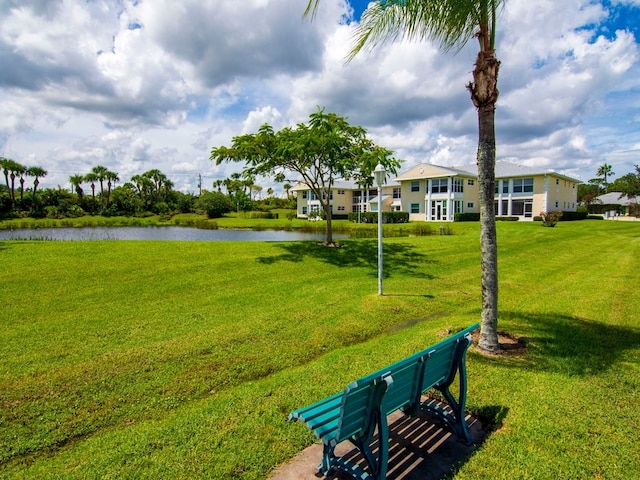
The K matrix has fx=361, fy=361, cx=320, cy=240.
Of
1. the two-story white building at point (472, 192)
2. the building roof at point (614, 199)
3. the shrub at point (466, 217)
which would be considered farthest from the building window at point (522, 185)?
the building roof at point (614, 199)

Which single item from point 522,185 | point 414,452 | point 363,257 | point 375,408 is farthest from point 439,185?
point 375,408

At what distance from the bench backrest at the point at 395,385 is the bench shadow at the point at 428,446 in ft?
1.38

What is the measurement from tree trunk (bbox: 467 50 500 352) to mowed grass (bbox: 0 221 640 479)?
510 mm

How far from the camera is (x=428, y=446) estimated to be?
10.6 feet

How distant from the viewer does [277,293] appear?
350 inches

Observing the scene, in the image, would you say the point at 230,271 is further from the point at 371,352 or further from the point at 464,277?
the point at 464,277

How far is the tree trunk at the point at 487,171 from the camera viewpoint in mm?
4926

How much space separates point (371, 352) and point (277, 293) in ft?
13.0

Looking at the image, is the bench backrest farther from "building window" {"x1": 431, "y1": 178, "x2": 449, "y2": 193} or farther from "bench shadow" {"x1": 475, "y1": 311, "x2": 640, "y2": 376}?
"building window" {"x1": 431, "y1": 178, "x2": 449, "y2": 193}

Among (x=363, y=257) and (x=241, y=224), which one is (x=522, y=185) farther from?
(x=363, y=257)

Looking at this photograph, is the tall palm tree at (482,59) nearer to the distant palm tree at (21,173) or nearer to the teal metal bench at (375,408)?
the teal metal bench at (375,408)

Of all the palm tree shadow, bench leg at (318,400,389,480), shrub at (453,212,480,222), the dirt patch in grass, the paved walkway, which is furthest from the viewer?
shrub at (453,212,480,222)

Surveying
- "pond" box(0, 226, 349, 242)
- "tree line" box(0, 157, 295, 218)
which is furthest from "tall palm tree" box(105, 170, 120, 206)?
"pond" box(0, 226, 349, 242)

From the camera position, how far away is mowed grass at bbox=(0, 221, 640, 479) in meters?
3.18
